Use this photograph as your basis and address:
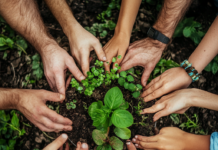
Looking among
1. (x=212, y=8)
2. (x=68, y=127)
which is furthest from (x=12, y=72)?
(x=212, y=8)

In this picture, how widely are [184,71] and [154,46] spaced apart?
0.57 m

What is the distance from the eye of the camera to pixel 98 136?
1.69 meters

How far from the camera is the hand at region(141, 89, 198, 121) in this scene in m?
1.93

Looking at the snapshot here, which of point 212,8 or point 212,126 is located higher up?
point 212,8

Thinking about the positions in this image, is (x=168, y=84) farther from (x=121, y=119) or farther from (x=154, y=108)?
(x=121, y=119)

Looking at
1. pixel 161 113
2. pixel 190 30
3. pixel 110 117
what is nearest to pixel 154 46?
pixel 190 30

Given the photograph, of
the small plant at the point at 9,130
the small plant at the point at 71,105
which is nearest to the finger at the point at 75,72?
the small plant at the point at 71,105

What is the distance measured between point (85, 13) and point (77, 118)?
6.09 ft

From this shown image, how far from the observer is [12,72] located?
255cm

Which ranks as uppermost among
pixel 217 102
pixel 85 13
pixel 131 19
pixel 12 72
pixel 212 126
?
pixel 131 19

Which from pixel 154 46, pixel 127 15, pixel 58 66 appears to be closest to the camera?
pixel 58 66

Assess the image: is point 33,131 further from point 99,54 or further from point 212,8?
point 212,8

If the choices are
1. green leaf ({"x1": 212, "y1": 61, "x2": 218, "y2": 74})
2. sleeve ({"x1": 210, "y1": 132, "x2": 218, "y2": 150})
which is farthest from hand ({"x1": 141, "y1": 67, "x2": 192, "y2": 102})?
green leaf ({"x1": 212, "y1": 61, "x2": 218, "y2": 74})

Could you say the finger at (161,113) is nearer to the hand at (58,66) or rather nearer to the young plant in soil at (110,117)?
the young plant in soil at (110,117)
